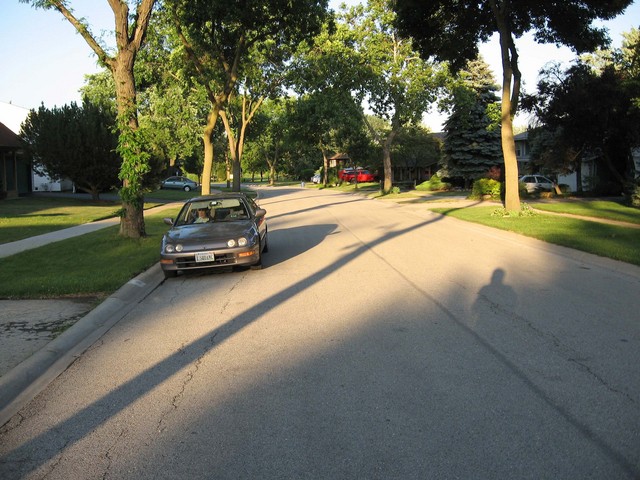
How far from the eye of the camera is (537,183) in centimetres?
3938

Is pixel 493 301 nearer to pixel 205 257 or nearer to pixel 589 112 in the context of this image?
pixel 205 257

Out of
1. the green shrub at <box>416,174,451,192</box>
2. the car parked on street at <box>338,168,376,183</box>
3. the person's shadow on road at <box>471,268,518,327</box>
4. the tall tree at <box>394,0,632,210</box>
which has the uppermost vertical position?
the tall tree at <box>394,0,632,210</box>

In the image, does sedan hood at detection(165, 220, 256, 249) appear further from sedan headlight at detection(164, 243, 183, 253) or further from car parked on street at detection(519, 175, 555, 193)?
car parked on street at detection(519, 175, 555, 193)

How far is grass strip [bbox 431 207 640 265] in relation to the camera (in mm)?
11102

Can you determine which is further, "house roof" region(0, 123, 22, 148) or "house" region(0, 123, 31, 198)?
"house" region(0, 123, 31, 198)

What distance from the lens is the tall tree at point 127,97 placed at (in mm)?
13211

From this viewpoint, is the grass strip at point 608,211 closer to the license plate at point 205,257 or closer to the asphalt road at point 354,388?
the asphalt road at point 354,388

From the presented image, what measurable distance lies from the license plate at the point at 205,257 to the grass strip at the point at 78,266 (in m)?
1.22

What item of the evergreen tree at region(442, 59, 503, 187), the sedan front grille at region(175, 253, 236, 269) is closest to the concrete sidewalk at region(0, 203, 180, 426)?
the sedan front grille at region(175, 253, 236, 269)

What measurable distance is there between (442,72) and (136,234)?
25794 millimetres

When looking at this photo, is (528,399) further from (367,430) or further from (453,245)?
(453,245)

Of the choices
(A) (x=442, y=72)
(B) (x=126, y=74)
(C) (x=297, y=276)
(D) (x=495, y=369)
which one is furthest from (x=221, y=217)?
Result: (A) (x=442, y=72)

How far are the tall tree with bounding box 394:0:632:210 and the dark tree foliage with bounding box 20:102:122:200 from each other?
1592 cm

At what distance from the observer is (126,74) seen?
45.0 feet
